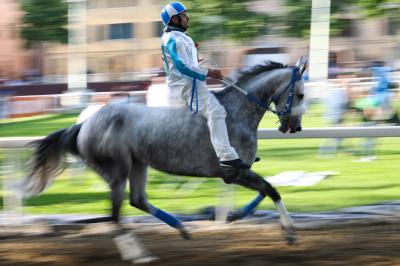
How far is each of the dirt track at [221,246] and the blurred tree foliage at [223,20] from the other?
1915 cm

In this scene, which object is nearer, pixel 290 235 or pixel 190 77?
pixel 290 235

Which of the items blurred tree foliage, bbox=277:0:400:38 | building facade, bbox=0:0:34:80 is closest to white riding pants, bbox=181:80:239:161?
blurred tree foliage, bbox=277:0:400:38

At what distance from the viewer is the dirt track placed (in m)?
5.10

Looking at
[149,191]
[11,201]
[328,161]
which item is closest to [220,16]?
[328,161]

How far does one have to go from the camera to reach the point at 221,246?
565 cm

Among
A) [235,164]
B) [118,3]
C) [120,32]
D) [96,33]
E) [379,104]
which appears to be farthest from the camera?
[96,33]

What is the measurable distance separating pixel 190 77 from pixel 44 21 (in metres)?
24.0

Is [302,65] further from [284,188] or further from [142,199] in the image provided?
[284,188]

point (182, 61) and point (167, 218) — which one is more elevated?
point (182, 61)

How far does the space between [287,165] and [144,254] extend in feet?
21.1

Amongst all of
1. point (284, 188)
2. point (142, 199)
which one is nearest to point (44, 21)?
point (284, 188)

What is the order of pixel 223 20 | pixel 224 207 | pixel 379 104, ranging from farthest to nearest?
pixel 223 20 < pixel 379 104 < pixel 224 207

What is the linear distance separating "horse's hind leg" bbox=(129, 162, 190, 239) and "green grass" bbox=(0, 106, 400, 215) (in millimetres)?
1130

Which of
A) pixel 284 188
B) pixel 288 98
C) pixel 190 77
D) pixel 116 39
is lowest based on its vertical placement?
pixel 284 188
